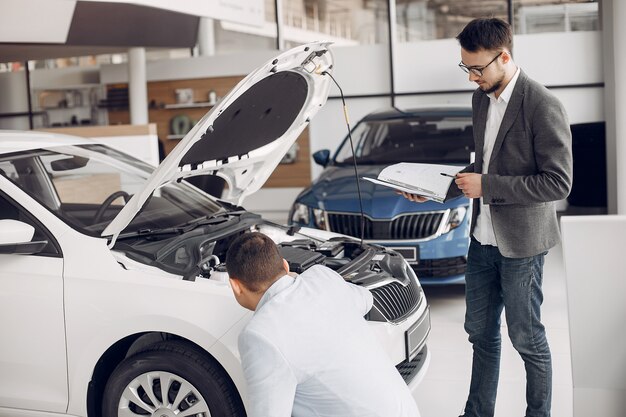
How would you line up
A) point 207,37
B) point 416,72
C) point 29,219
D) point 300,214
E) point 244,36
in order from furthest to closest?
point 207,37 < point 244,36 < point 416,72 < point 300,214 < point 29,219

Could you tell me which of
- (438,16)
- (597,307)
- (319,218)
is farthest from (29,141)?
(438,16)

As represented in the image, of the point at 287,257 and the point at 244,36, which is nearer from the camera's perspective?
the point at 287,257

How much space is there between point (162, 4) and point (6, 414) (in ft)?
16.6

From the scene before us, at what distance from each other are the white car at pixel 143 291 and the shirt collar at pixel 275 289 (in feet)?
2.83

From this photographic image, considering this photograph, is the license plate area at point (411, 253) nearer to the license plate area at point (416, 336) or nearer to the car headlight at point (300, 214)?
the car headlight at point (300, 214)

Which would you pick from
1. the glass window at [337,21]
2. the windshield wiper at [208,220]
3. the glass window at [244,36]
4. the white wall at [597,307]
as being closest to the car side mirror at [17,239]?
the windshield wiper at [208,220]

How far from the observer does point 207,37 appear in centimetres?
1252

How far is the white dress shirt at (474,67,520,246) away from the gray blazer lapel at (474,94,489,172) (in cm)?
1

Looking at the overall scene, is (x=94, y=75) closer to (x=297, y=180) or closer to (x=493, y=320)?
(x=297, y=180)

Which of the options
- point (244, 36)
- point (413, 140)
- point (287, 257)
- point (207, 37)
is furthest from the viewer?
point (207, 37)

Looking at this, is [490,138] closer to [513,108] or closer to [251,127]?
[513,108]

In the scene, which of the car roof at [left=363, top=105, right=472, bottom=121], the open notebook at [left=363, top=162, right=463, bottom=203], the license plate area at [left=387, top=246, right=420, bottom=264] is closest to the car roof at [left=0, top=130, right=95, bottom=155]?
the open notebook at [left=363, top=162, right=463, bottom=203]

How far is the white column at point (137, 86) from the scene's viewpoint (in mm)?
11641

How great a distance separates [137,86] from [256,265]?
10.1m
